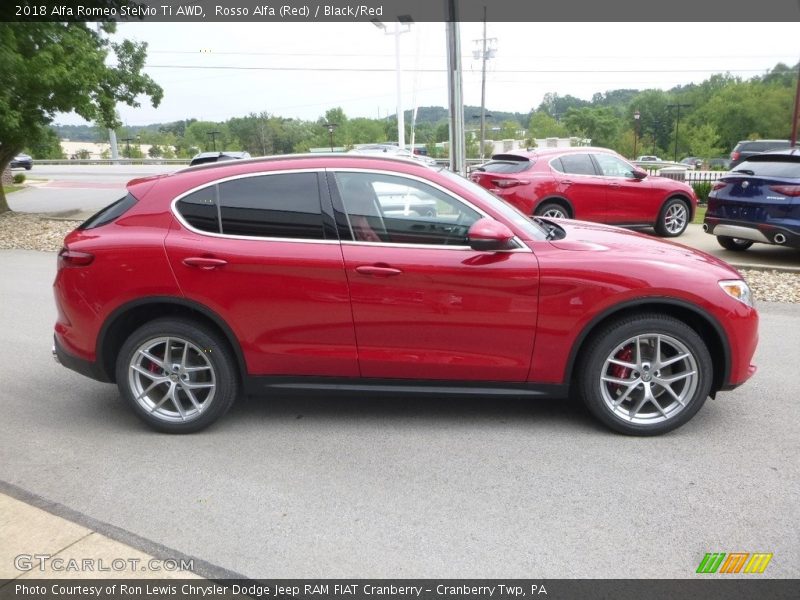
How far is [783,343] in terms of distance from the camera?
6.28 m

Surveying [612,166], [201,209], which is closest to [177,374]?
[201,209]

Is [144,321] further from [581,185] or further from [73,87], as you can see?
[73,87]

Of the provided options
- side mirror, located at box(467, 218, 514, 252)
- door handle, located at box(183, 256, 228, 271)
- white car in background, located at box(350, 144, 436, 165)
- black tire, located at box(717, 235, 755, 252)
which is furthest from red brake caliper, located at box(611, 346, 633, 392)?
black tire, located at box(717, 235, 755, 252)

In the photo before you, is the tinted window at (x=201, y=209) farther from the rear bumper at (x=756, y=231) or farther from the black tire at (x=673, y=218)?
the black tire at (x=673, y=218)

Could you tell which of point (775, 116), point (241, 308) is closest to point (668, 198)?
point (241, 308)

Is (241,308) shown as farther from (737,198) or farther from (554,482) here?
(737,198)

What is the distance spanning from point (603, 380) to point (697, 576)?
1444 millimetres

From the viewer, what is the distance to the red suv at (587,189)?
12.1 metres

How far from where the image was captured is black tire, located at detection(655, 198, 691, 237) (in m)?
12.9

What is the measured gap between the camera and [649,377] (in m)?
4.16

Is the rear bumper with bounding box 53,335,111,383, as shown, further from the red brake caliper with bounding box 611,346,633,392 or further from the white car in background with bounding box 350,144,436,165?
the red brake caliper with bounding box 611,346,633,392

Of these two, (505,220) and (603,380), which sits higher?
(505,220)

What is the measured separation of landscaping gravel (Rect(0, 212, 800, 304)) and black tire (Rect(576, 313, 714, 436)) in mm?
4355

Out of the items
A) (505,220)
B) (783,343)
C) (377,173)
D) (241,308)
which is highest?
(377,173)
